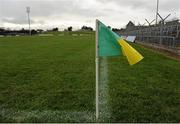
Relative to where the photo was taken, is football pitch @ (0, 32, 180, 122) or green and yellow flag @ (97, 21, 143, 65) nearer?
green and yellow flag @ (97, 21, 143, 65)

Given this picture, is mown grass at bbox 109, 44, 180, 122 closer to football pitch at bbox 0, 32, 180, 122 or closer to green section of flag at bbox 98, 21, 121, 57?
football pitch at bbox 0, 32, 180, 122

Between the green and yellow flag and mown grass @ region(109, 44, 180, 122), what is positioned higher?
the green and yellow flag

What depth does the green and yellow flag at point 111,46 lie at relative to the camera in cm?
501

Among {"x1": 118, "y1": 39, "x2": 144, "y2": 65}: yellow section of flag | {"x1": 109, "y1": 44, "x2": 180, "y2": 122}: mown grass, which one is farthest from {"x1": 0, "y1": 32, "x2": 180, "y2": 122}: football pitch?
{"x1": 118, "y1": 39, "x2": 144, "y2": 65}: yellow section of flag

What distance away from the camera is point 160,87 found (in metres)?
8.26

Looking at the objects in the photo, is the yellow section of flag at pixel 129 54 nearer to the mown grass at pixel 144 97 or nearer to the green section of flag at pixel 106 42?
the green section of flag at pixel 106 42

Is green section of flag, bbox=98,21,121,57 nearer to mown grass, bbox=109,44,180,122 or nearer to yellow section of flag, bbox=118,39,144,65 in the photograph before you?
yellow section of flag, bbox=118,39,144,65

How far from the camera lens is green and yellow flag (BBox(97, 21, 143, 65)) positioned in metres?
5.01

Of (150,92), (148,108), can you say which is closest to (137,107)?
(148,108)

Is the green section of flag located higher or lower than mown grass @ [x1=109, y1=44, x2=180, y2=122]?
higher

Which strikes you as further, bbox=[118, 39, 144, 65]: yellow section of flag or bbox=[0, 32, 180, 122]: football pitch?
bbox=[0, 32, 180, 122]: football pitch

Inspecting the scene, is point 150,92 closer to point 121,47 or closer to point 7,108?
point 121,47

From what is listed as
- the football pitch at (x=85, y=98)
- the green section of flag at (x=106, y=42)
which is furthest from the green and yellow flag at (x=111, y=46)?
the football pitch at (x=85, y=98)

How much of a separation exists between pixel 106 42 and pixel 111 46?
0.38ft
